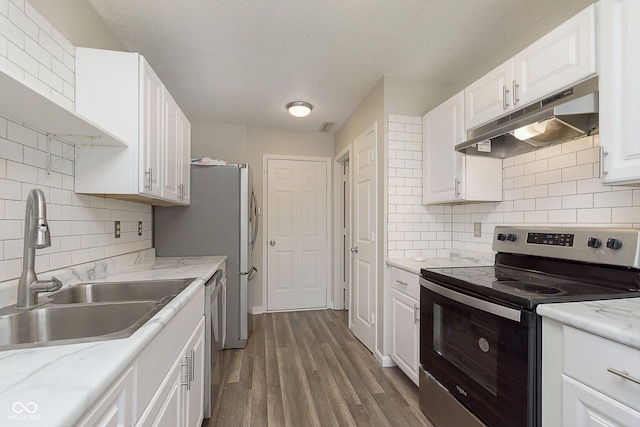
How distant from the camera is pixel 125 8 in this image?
174 cm

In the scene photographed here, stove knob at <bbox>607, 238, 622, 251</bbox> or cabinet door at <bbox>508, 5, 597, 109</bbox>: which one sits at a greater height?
cabinet door at <bbox>508, 5, 597, 109</bbox>

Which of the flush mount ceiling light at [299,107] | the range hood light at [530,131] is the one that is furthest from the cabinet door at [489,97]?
the flush mount ceiling light at [299,107]

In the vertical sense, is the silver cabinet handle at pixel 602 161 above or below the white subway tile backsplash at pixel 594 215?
above

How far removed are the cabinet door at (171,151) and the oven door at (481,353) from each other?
1.75 meters

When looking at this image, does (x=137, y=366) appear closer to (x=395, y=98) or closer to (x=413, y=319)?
(x=413, y=319)

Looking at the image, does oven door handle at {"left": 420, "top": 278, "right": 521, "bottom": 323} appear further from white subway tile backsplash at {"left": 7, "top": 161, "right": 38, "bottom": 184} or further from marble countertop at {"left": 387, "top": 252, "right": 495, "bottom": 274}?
white subway tile backsplash at {"left": 7, "top": 161, "right": 38, "bottom": 184}

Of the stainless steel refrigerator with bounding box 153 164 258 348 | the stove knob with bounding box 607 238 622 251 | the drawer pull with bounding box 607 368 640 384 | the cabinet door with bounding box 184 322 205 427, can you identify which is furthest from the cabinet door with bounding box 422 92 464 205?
the cabinet door with bounding box 184 322 205 427

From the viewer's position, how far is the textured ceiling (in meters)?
1.74

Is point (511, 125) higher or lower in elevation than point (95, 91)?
lower

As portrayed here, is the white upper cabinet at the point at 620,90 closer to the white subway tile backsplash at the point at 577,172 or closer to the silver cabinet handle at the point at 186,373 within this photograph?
the white subway tile backsplash at the point at 577,172

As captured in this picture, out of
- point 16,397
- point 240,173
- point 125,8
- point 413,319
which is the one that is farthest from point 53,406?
point 240,173

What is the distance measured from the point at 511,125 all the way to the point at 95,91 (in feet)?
6.99

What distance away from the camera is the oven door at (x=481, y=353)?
113 cm

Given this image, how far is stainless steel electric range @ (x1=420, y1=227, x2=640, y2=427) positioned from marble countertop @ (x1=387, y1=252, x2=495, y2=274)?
0.25 metres
